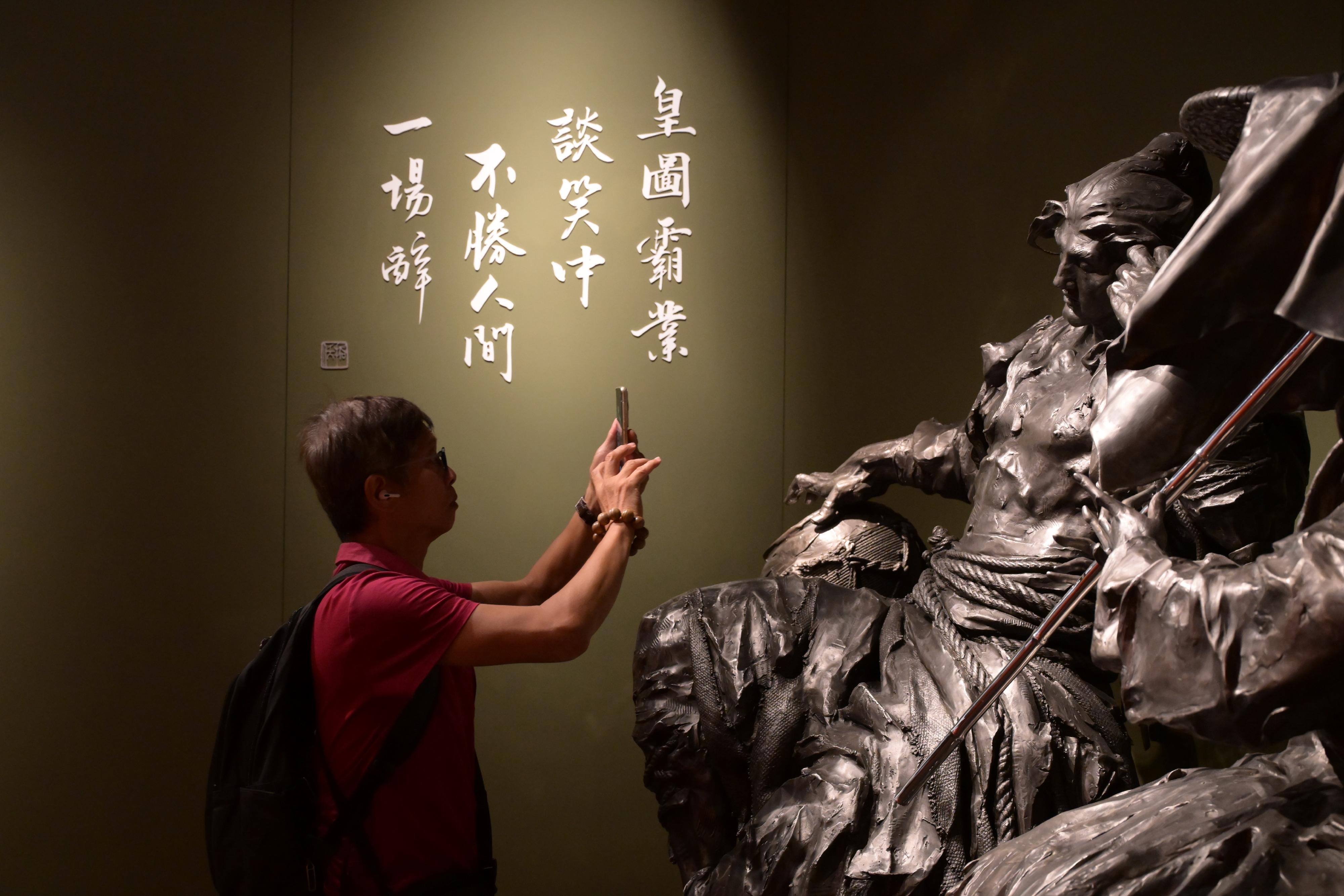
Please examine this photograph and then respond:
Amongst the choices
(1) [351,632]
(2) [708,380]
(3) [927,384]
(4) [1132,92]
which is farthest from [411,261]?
(4) [1132,92]

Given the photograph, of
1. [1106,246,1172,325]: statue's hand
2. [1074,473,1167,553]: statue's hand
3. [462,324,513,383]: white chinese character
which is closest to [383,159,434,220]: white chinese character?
[462,324,513,383]: white chinese character

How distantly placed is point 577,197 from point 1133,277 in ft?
4.98

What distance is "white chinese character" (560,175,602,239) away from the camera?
299 centimetres

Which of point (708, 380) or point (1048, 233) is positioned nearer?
point (1048, 233)

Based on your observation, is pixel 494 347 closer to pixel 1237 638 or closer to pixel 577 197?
pixel 577 197

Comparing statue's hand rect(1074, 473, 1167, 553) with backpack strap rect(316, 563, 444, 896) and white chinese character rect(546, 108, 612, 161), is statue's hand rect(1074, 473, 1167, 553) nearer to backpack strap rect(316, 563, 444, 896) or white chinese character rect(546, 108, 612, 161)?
backpack strap rect(316, 563, 444, 896)

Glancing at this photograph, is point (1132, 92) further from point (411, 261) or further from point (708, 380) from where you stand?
point (411, 261)

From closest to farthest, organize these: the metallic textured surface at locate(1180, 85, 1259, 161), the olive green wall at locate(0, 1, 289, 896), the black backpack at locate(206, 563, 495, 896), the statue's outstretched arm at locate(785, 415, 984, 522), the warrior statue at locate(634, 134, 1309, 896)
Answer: the metallic textured surface at locate(1180, 85, 1259, 161), the black backpack at locate(206, 563, 495, 896), the warrior statue at locate(634, 134, 1309, 896), the statue's outstretched arm at locate(785, 415, 984, 522), the olive green wall at locate(0, 1, 289, 896)

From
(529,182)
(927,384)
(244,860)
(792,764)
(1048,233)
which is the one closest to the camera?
(244,860)

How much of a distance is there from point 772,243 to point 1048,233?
1.07 m

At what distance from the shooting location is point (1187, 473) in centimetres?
102

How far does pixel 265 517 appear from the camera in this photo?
115 inches

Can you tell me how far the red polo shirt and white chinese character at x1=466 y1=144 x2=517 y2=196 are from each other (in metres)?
1.65

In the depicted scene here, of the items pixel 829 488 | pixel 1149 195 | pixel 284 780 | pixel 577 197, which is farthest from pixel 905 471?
pixel 284 780
